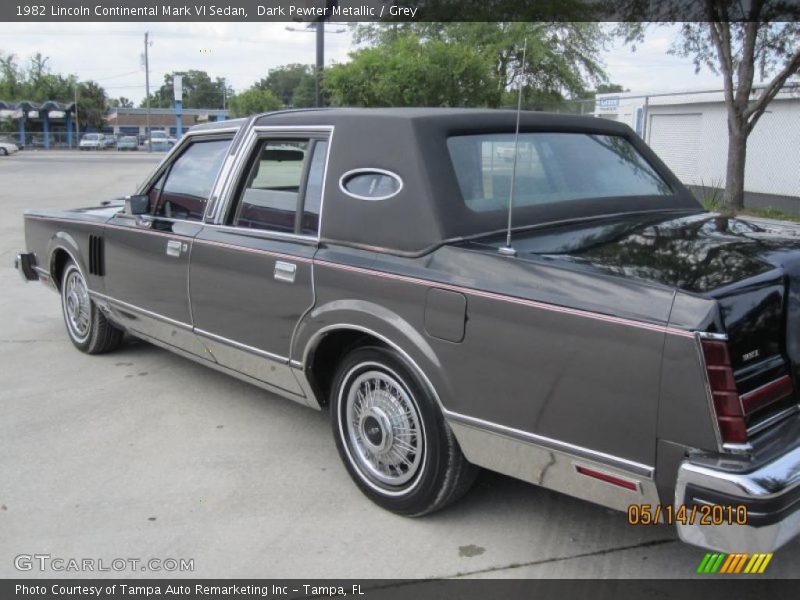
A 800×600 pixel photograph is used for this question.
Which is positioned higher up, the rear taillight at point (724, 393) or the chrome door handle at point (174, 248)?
the chrome door handle at point (174, 248)

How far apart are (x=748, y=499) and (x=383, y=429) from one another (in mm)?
1558

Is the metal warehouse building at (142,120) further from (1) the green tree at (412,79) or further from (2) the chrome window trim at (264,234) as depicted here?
(2) the chrome window trim at (264,234)

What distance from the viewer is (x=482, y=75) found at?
47.9ft

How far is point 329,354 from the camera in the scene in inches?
148

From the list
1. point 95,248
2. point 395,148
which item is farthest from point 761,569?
point 95,248

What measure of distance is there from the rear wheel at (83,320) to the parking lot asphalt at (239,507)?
60cm

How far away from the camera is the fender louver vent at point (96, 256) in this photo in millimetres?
5332

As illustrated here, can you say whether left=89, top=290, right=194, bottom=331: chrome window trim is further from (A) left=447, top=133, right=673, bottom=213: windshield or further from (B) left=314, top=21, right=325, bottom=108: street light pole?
(B) left=314, top=21, right=325, bottom=108: street light pole

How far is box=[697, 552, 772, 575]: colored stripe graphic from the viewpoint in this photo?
9.12 feet

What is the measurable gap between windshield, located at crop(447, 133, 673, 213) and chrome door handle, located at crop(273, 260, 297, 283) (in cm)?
93

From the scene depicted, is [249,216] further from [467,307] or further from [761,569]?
[761,569]

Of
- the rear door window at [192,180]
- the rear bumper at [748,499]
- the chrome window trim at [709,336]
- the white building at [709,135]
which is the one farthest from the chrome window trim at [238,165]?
the white building at [709,135]

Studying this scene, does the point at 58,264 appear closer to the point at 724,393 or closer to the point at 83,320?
the point at 83,320

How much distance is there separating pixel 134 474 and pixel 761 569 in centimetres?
290
